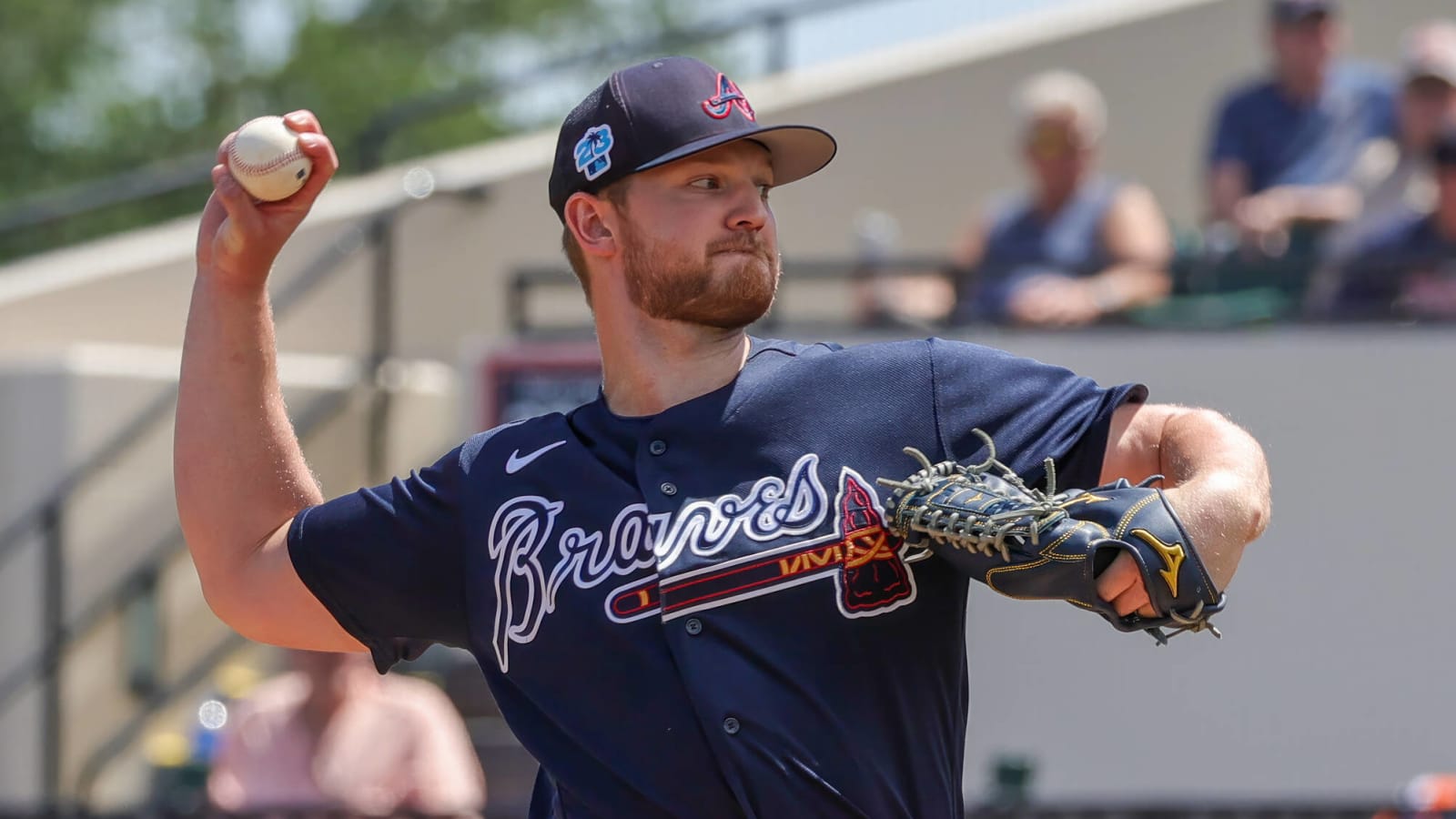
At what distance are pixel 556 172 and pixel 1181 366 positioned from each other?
186 inches

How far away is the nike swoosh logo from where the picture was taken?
2.91 meters

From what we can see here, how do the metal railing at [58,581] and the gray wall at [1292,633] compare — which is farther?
the metal railing at [58,581]

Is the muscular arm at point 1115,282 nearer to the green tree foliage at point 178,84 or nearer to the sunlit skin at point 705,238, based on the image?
the sunlit skin at point 705,238

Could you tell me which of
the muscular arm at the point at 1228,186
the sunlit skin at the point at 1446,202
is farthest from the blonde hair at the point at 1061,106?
the sunlit skin at the point at 1446,202

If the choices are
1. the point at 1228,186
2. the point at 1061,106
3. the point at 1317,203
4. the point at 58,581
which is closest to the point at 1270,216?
the point at 1317,203

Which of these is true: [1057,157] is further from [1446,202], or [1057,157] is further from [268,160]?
[268,160]

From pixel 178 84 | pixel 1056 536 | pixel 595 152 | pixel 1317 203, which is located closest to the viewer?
pixel 1056 536

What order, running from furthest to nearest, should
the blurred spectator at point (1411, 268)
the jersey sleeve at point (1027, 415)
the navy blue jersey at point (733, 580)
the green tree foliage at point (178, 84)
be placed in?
the green tree foliage at point (178, 84) < the blurred spectator at point (1411, 268) < the jersey sleeve at point (1027, 415) < the navy blue jersey at point (733, 580)

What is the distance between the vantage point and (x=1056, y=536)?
2430 mm

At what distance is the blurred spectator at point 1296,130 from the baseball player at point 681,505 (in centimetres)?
538

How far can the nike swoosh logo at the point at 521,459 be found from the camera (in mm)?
2906

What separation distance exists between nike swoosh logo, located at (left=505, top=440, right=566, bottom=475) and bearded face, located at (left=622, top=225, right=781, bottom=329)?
0.25m

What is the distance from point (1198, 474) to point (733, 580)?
640 mm

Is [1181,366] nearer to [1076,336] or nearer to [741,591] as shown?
[1076,336]
